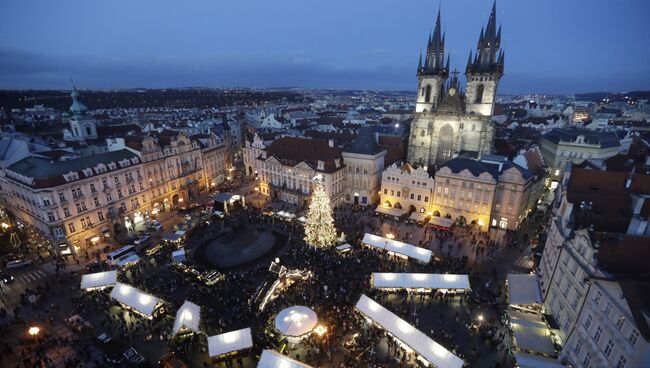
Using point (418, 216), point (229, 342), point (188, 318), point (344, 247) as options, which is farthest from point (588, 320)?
point (188, 318)

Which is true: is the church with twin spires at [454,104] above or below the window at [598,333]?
above

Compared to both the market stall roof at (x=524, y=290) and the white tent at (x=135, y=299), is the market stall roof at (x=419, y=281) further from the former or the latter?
the white tent at (x=135, y=299)

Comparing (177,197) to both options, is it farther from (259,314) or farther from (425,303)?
(425,303)

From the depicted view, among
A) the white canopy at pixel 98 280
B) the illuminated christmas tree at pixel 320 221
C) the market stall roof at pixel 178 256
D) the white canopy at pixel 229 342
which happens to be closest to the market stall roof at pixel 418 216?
the illuminated christmas tree at pixel 320 221

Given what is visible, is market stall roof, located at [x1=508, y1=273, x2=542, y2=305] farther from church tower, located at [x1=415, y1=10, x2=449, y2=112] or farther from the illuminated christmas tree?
church tower, located at [x1=415, y1=10, x2=449, y2=112]

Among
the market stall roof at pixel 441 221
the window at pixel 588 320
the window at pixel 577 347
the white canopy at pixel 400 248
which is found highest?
the window at pixel 588 320

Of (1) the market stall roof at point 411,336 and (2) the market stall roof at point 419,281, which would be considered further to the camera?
(2) the market stall roof at point 419,281

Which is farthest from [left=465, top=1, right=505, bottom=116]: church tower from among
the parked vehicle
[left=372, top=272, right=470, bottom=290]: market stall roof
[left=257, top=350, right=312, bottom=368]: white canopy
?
the parked vehicle
